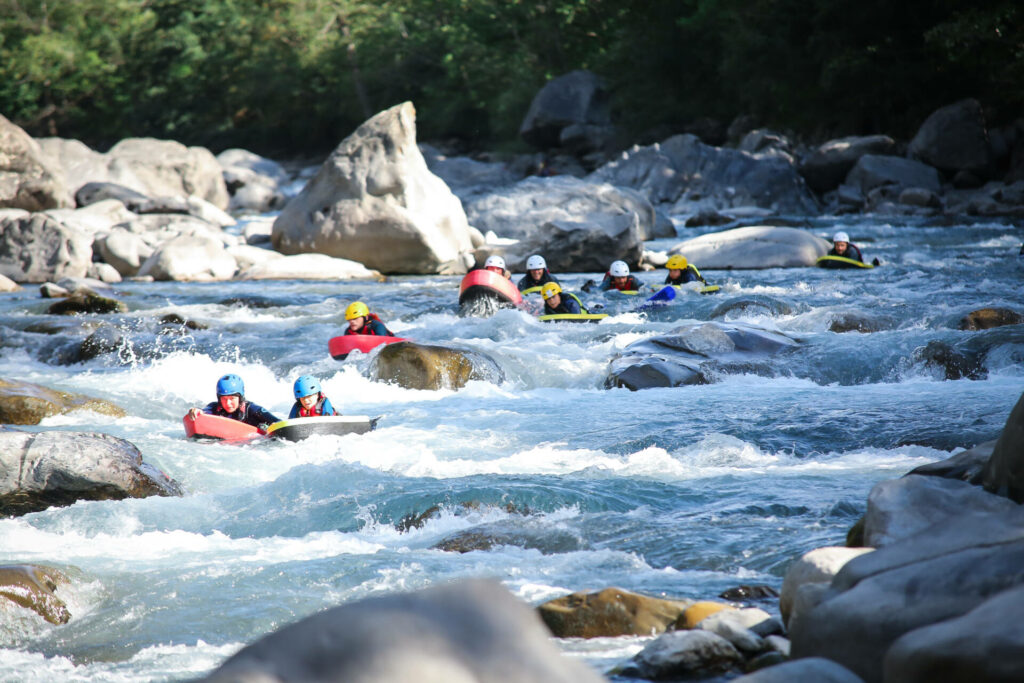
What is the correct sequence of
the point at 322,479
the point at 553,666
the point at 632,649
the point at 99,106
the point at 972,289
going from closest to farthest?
the point at 553,666 < the point at 632,649 < the point at 322,479 < the point at 972,289 < the point at 99,106

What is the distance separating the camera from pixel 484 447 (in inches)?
287

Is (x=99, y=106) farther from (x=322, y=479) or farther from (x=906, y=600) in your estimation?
(x=906, y=600)

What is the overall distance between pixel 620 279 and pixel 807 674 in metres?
11.6

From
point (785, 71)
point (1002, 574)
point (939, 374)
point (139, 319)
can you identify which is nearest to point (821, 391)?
point (939, 374)

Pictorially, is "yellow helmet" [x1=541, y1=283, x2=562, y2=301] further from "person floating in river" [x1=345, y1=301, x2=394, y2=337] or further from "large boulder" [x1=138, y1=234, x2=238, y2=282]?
"large boulder" [x1=138, y1=234, x2=238, y2=282]

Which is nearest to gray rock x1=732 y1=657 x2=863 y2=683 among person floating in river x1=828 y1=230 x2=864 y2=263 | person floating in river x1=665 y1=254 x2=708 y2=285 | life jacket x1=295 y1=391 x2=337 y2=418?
life jacket x1=295 y1=391 x2=337 y2=418

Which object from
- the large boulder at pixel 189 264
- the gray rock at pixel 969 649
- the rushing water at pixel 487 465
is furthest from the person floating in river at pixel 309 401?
the large boulder at pixel 189 264

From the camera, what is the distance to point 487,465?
21.9 ft

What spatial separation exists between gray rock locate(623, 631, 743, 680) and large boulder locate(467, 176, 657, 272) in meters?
13.7

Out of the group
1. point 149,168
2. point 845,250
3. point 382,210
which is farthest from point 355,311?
point 149,168

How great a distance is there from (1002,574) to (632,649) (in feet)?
4.44

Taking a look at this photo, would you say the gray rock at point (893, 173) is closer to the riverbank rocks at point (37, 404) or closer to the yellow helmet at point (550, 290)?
the yellow helmet at point (550, 290)

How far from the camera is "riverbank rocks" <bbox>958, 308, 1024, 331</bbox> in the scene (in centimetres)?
1005

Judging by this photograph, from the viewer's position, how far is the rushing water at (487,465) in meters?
4.40
